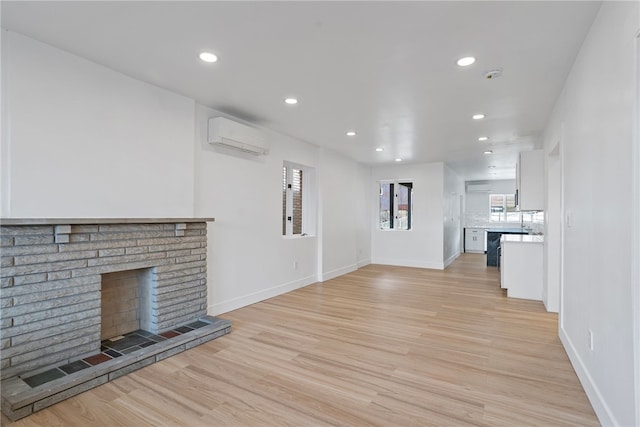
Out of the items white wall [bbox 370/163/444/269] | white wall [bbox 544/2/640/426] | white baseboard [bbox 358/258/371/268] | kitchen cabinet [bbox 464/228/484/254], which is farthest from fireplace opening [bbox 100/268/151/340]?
kitchen cabinet [bbox 464/228/484/254]

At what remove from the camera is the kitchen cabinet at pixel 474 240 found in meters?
11.3

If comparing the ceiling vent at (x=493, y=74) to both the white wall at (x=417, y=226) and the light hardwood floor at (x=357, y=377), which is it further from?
the white wall at (x=417, y=226)

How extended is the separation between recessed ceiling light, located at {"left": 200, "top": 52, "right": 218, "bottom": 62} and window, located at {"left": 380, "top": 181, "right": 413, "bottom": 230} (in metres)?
6.20

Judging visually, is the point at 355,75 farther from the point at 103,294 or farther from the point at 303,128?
the point at 103,294

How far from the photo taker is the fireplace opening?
3.00 meters

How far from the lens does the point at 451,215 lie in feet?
29.6

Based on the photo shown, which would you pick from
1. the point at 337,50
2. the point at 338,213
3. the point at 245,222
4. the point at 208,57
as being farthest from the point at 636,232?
the point at 338,213

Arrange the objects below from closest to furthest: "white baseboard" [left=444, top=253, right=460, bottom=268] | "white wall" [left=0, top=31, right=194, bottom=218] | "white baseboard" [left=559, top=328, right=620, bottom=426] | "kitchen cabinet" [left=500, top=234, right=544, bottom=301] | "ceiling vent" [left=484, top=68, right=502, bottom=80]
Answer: "white baseboard" [left=559, top=328, right=620, bottom=426] < "white wall" [left=0, top=31, right=194, bottom=218] < "ceiling vent" [left=484, top=68, right=502, bottom=80] < "kitchen cabinet" [left=500, top=234, right=544, bottom=301] < "white baseboard" [left=444, top=253, right=460, bottom=268]

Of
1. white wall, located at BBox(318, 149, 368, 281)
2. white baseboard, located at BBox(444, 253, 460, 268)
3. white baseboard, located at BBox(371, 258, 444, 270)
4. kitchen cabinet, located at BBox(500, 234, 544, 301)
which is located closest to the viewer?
kitchen cabinet, located at BBox(500, 234, 544, 301)

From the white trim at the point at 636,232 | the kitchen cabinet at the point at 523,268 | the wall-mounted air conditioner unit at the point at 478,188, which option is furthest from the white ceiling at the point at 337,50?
the wall-mounted air conditioner unit at the point at 478,188

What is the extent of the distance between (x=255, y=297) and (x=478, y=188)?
9587mm

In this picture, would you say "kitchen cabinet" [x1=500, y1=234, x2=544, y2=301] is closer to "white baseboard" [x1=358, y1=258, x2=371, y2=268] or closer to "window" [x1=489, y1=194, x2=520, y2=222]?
"white baseboard" [x1=358, y1=258, x2=371, y2=268]

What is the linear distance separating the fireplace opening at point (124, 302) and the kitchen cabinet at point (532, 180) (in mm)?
4766

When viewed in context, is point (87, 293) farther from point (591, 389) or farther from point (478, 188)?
point (478, 188)
